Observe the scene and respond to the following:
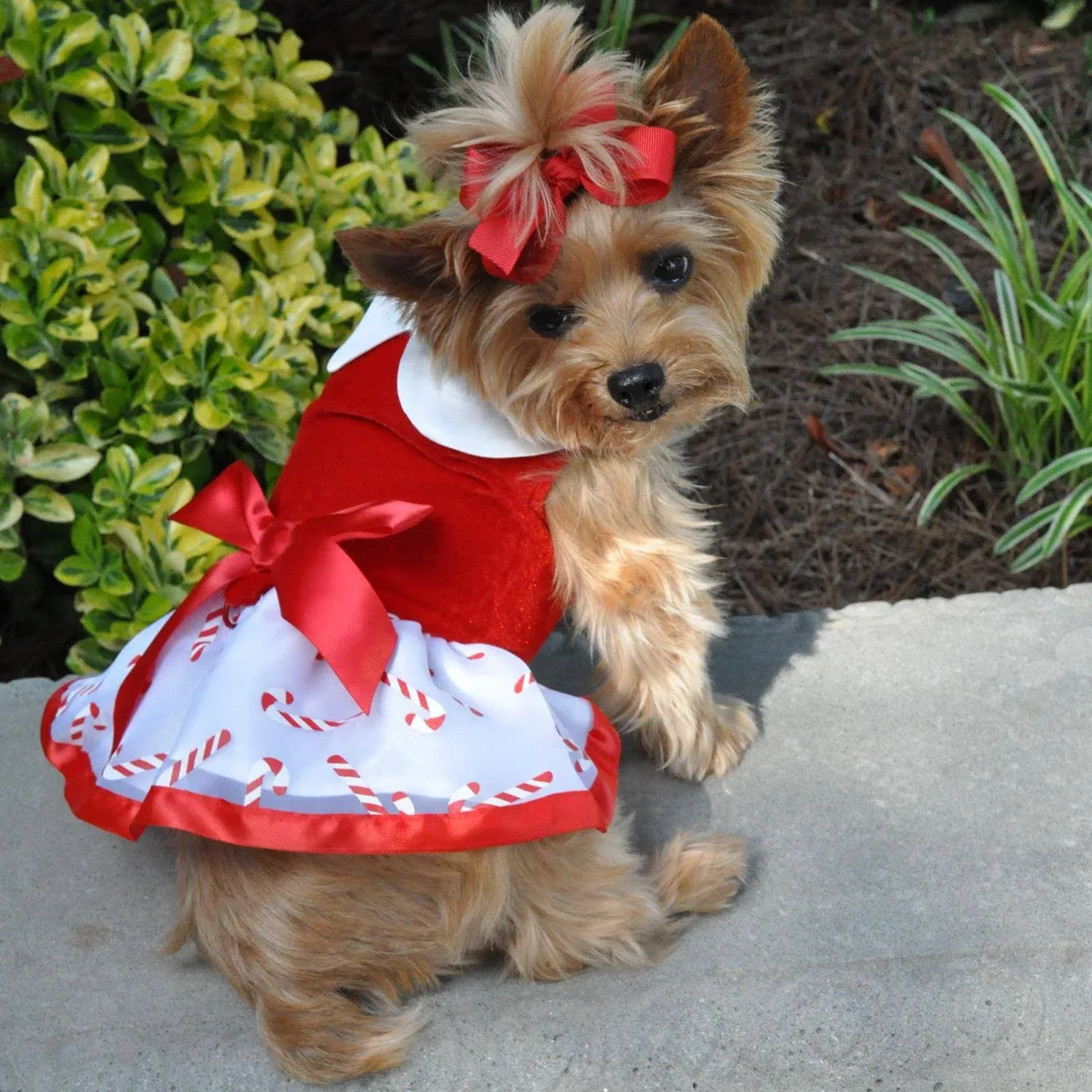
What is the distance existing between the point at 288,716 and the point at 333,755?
0.08 meters

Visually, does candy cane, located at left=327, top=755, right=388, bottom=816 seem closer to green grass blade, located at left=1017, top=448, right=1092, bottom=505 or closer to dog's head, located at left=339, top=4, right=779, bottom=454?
dog's head, located at left=339, top=4, right=779, bottom=454

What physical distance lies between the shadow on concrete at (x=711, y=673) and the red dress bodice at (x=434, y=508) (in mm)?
518

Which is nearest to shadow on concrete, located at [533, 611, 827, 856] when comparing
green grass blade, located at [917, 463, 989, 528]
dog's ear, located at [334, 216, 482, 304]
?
green grass blade, located at [917, 463, 989, 528]

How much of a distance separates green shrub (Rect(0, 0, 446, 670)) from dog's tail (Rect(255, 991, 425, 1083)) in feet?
3.96

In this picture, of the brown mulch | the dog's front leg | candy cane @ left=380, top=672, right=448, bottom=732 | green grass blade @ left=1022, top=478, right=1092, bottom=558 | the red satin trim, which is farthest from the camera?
the brown mulch

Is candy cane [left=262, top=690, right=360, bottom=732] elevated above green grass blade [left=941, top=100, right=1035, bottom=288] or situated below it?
below

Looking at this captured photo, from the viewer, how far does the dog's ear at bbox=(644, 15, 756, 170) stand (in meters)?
1.81

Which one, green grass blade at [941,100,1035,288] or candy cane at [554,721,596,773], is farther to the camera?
green grass blade at [941,100,1035,288]

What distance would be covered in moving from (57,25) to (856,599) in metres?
2.22

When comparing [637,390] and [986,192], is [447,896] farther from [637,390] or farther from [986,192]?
[986,192]

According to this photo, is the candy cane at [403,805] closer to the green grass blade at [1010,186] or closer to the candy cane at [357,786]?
the candy cane at [357,786]

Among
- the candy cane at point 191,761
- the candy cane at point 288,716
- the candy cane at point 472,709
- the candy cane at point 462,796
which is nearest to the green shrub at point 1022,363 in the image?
the candy cane at point 472,709

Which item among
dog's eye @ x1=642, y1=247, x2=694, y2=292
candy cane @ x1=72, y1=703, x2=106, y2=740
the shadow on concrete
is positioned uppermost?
dog's eye @ x1=642, y1=247, x2=694, y2=292

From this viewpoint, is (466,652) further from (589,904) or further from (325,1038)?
(325,1038)
